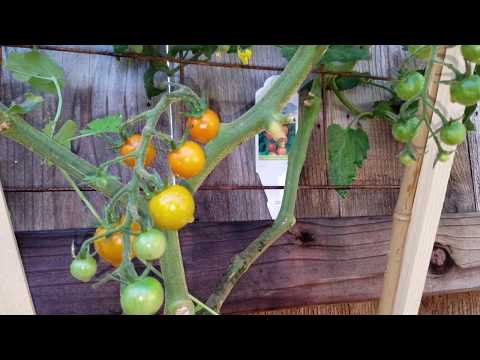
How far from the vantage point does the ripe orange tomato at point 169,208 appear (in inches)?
18.7

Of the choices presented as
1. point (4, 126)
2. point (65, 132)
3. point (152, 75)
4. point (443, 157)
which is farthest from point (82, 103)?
point (443, 157)

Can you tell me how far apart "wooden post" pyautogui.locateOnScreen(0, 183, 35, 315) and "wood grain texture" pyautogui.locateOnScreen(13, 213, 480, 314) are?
20 centimetres

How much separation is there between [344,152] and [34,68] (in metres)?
0.56

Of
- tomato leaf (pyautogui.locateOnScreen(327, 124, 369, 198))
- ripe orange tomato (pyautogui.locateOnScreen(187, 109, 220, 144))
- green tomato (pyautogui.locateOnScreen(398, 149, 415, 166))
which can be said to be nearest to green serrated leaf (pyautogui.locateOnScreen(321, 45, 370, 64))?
tomato leaf (pyautogui.locateOnScreen(327, 124, 369, 198))

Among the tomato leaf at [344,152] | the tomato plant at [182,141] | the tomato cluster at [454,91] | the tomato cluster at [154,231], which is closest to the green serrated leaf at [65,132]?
the tomato plant at [182,141]

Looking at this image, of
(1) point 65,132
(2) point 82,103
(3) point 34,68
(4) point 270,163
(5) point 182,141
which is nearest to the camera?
(5) point 182,141

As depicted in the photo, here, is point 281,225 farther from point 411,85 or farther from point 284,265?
point 411,85

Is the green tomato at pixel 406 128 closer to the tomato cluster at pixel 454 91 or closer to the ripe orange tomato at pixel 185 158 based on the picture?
the tomato cluster at pixel 454 91

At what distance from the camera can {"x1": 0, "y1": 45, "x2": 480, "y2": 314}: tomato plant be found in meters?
0.48

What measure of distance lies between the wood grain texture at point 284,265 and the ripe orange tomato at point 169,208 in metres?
0.43

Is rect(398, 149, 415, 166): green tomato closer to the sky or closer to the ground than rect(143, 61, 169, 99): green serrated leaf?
closer to the ground

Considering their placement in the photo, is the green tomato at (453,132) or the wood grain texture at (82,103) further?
the wood grain texture at (82,103)

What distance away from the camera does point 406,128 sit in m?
0.77

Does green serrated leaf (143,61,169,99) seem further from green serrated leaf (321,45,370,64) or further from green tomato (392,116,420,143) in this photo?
green tomato (392,116,420,143)
